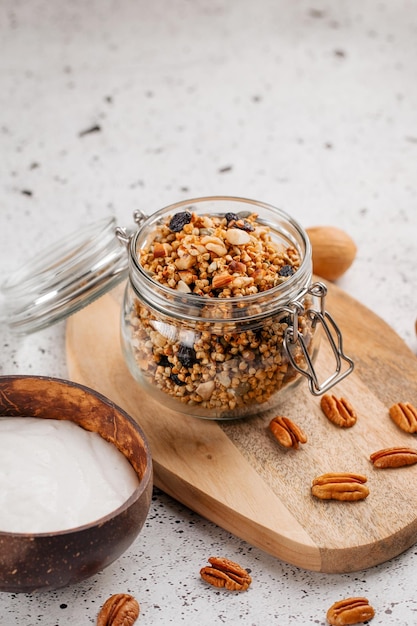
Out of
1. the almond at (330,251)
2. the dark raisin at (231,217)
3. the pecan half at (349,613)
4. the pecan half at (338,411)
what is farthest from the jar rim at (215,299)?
the pecan half at (349,613)

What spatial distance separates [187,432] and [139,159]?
100cm

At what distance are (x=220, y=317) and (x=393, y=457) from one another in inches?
13.4

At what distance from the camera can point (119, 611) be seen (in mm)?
1146

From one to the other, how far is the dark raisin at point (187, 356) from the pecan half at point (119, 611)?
342 mm

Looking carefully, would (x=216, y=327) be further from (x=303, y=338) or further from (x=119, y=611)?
(x=119, y=611)

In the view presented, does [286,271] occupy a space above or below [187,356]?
above

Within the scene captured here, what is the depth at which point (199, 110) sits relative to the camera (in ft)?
7.81

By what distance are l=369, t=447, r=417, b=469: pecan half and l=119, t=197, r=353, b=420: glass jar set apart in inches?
5.2

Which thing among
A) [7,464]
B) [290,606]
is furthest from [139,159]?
[290,606]

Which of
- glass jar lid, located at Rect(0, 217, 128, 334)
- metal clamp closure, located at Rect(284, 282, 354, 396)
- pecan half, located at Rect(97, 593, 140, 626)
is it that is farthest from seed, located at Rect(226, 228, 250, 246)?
pecan half, located at Rect(97, 593, 140, 626)

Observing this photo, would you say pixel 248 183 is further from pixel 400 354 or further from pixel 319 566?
pixel 319 566

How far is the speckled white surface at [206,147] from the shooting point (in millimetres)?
1225

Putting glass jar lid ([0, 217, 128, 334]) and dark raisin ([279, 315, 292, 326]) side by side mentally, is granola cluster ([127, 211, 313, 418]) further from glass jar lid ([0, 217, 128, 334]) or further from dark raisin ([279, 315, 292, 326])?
glass jar lid ([0, 217, 128, 334])

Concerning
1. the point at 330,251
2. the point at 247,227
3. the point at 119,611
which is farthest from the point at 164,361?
the point at 330,251
